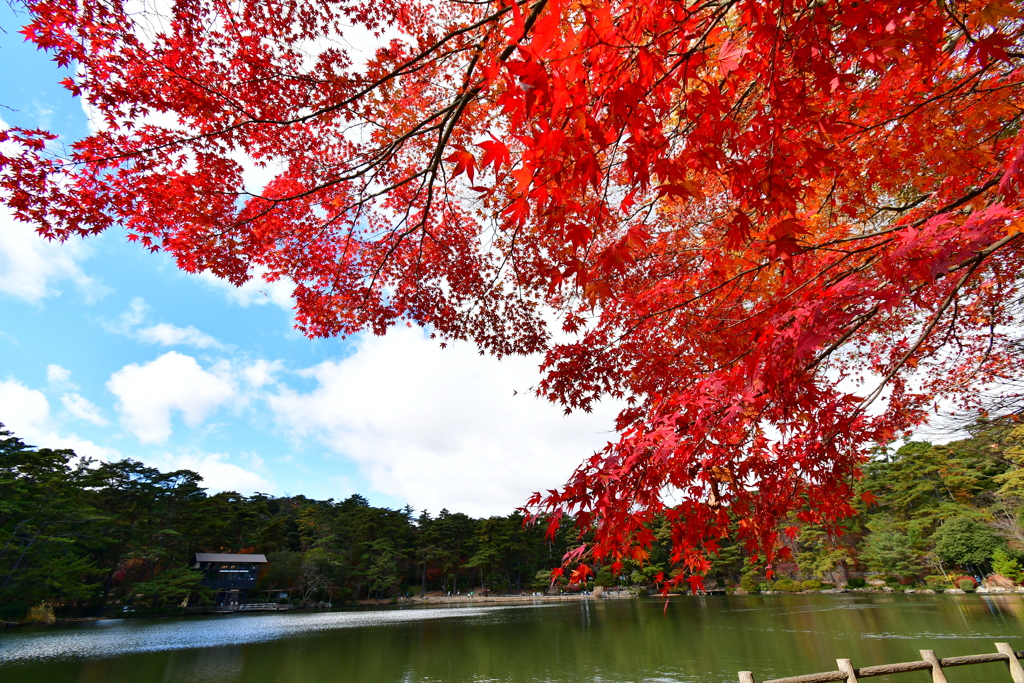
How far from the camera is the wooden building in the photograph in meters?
30.1

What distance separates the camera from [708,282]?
14.7 feet

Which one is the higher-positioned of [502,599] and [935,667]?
[935,667]

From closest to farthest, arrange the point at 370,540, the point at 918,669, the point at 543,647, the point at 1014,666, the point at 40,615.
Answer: the point at 1014,666
the point at 918,669
the point at 543,647
the point at 40,615
the point at 370,540

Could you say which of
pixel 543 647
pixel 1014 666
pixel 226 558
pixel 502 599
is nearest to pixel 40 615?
pixel 226 558

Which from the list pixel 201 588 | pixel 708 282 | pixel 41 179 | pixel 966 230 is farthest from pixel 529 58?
pixel 201 588

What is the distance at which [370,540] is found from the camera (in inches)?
1464

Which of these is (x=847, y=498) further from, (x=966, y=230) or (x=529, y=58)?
(x=529, y=58)

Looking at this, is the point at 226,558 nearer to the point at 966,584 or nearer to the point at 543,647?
the point at 543,647

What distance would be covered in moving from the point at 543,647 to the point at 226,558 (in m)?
26.1

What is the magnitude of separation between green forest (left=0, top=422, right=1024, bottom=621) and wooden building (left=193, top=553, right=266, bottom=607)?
1.08m

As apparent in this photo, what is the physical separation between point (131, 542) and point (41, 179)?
101 feet

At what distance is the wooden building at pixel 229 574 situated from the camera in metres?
30.1

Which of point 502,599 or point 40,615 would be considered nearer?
point 40,615

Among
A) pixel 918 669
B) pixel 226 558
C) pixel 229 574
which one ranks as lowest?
pixel 918 669
